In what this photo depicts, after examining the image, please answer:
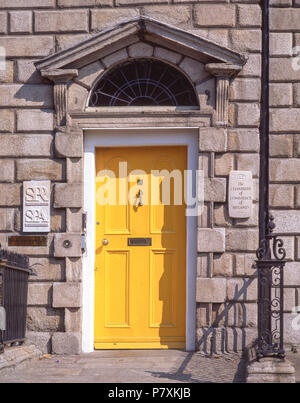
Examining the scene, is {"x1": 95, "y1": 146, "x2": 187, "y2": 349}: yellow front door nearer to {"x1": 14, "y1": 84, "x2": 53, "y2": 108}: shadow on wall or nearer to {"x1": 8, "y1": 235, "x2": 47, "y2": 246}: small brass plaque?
{"x1": 8, "y1": 235, "x2": 47, "y2": 246}: small brass plaque

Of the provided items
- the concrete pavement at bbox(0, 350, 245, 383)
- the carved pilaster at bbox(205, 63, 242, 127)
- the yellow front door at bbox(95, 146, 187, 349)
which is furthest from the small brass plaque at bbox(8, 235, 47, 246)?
the carved pilaster at bbox(205, 63, 242, 127)

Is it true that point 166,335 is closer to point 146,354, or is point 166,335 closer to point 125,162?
point 146,354

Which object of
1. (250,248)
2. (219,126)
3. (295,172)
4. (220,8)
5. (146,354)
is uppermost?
(220,8)

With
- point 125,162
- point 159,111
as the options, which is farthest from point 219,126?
point 125,162

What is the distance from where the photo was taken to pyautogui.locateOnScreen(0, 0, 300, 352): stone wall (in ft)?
26.0

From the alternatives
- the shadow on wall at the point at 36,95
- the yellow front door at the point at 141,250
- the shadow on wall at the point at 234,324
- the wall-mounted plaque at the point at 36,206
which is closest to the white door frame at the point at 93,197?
the yellow front door at the point at 141,250

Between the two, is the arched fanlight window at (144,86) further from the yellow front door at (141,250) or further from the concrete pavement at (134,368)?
the concrete pavement at (134,368)

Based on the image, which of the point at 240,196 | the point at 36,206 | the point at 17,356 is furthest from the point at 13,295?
the point at 240,196

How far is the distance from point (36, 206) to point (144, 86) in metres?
1.98

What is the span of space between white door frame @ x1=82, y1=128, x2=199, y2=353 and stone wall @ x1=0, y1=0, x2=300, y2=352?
0.16 meters

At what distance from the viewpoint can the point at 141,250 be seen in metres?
8.20
